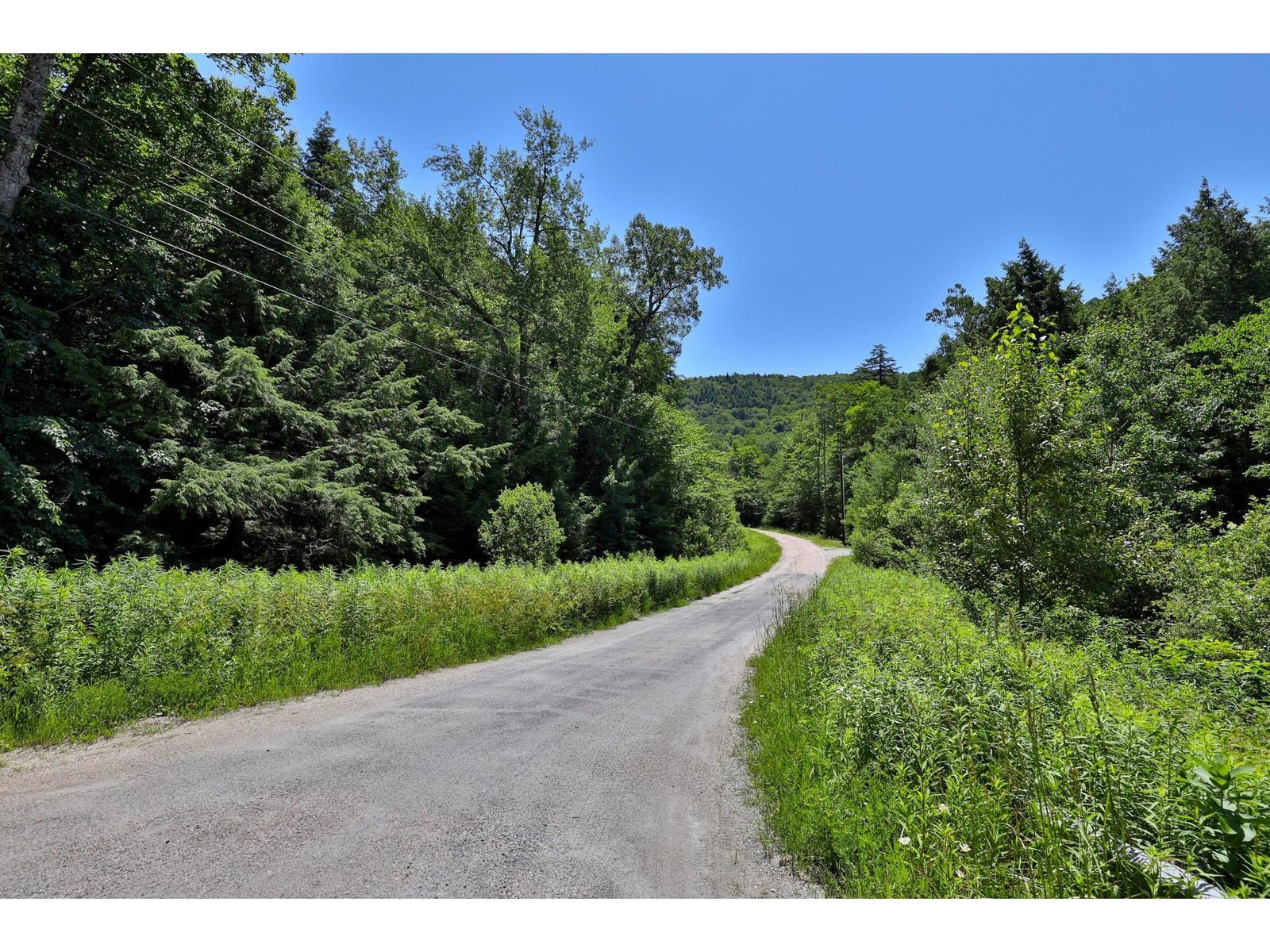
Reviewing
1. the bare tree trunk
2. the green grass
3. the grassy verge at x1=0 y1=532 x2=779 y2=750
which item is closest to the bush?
the grassy verge at x1=0 y1=532 x2=779 y2=750

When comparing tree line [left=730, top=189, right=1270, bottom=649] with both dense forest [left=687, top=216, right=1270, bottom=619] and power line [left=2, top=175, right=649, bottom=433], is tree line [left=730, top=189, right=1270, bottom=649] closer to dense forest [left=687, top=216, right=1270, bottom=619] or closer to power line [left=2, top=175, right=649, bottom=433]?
dense forest [left=687, top=216, right=1270, bottom=619]

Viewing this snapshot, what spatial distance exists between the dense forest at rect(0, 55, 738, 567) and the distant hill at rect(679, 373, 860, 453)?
78.8 metres

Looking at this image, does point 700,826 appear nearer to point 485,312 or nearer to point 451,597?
point 451,597

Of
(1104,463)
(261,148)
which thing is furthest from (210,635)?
(261,148)

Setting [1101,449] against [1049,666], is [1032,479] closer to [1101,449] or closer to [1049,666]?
[1101,449]

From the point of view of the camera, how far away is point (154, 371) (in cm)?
1277

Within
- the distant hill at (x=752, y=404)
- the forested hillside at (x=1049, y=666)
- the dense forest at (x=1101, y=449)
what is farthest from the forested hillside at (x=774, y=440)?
the forested hillside at (x=1049, y=666)

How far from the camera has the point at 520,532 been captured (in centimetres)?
1645

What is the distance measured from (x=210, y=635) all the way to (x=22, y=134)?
1102 centimetres

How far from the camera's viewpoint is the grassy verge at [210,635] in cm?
477

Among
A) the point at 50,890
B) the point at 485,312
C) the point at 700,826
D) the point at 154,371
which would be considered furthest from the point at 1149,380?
the point at 154,371

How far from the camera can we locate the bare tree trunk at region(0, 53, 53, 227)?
9.56 m

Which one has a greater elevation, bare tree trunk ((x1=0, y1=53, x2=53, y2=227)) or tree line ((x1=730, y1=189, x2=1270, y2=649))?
bare tree trunk ((x1=0, y1=53, x2=53, y2=227))

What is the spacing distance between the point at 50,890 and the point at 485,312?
83.3ft
